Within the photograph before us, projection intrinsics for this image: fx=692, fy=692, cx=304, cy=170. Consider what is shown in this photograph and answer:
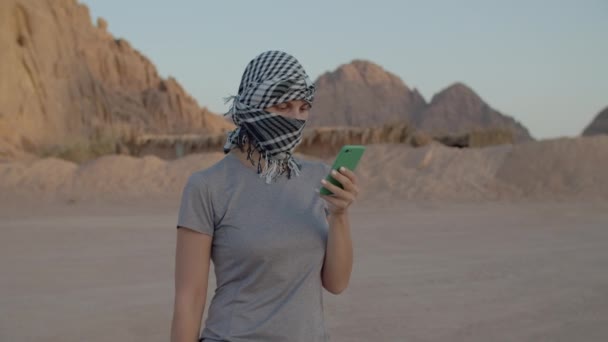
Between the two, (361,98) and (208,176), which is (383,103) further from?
(208,176)

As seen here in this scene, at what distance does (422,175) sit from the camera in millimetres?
17391

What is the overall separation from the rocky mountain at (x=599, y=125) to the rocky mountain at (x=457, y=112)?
15.7 meters

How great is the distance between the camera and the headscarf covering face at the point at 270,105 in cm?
235

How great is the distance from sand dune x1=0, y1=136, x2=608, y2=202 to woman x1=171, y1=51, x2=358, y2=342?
14038 millimetres

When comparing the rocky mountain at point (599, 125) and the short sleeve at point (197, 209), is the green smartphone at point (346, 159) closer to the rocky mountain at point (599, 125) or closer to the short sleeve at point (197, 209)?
the short sleeve at point (197, 209)

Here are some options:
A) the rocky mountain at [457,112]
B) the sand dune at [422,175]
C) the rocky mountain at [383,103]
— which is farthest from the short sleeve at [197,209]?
the rocky mountain at [457,112]

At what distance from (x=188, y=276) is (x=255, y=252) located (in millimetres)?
238

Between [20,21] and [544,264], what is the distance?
2923 cm

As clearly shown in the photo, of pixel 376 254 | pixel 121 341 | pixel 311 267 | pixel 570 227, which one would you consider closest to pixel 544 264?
pixel 376 254

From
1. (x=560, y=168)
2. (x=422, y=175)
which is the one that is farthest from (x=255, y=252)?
(x=560, y=168)

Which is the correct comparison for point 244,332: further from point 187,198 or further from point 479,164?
A: point 479,164

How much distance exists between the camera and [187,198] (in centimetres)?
232

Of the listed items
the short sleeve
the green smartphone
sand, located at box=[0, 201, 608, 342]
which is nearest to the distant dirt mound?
sand, located at box=[0, 201, 608, 342]

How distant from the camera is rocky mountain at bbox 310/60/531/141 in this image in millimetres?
52625
